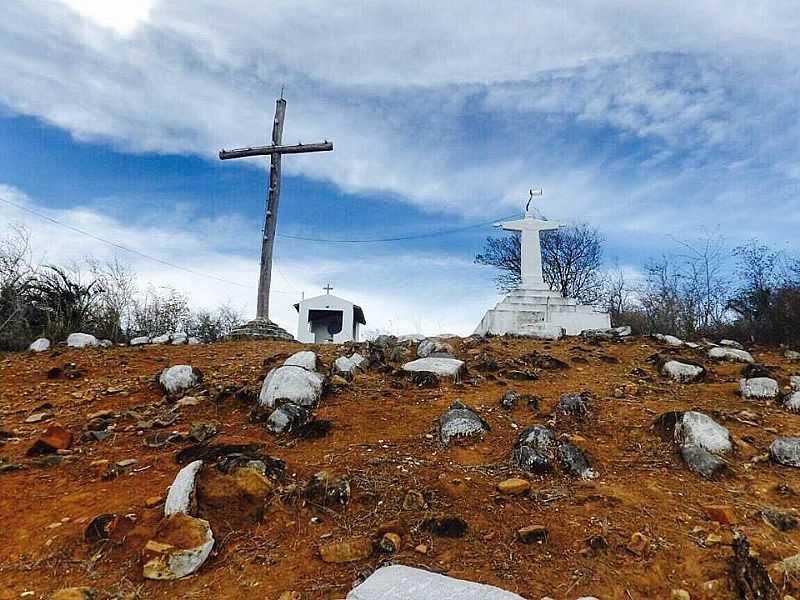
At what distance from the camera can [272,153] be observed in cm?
1124

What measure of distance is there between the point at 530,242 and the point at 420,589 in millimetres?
11145

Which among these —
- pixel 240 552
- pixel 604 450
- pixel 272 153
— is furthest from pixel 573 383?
pixel 272 153

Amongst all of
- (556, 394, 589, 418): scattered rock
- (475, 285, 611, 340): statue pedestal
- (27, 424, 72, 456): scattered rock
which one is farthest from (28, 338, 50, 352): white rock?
(475, 285, 611, 340): statue pedestal

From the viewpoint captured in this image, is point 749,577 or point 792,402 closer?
point 749,577

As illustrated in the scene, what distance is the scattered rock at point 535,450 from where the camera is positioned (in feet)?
12.9

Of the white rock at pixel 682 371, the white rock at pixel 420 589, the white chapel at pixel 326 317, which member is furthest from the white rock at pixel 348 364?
the white chapel at pixel 326 317

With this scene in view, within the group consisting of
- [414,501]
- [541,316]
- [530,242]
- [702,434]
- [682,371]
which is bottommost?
[414,501]

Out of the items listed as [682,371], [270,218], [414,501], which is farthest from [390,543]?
[270,218]

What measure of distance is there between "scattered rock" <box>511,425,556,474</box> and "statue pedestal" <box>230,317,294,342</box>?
6.56 meters

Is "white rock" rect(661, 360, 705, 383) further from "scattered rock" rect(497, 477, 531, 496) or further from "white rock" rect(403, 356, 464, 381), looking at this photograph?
"scattered rock" rect(497, 477, 531, 496)

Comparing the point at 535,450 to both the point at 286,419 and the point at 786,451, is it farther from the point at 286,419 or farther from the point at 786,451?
the point at 286,419

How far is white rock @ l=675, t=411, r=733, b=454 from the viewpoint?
166 inches

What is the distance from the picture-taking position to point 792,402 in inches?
208

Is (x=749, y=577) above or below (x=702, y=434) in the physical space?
below
